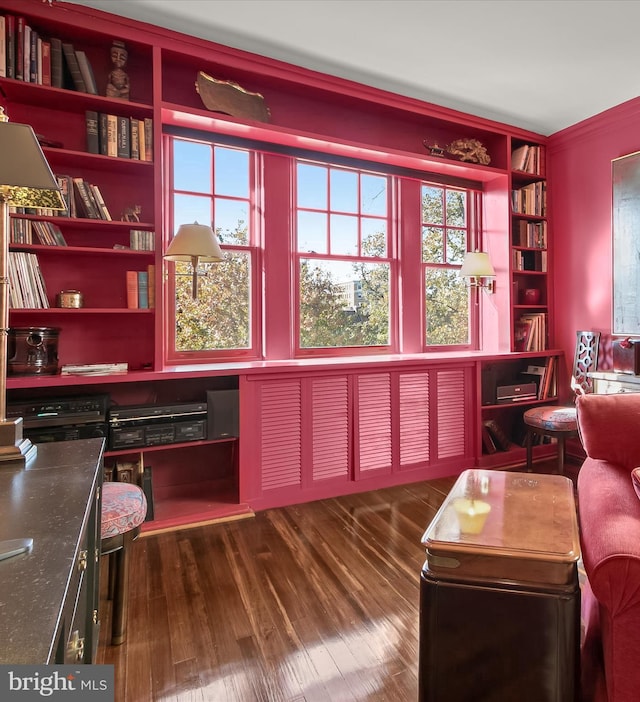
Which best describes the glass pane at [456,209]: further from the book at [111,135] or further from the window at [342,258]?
the book at [111,135]

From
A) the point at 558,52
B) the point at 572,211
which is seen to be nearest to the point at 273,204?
the point at 558,52

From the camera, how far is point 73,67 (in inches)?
94.5

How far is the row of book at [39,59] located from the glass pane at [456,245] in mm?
2971

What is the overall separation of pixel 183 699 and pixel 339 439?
5.98 feet

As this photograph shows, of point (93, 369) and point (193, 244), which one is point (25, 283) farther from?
point (193, 244)

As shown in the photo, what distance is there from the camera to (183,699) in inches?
54.2

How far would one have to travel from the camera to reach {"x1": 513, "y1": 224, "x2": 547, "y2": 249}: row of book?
394cm

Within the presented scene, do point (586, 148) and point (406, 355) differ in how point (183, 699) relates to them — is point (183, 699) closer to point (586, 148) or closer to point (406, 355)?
point (406, 355)

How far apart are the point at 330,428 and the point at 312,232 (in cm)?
155

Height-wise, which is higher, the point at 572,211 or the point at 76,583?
the point at 572,211

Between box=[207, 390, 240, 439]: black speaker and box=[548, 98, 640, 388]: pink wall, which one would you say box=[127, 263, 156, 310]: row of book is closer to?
box=[207, 390, 240, 439]: black speaker

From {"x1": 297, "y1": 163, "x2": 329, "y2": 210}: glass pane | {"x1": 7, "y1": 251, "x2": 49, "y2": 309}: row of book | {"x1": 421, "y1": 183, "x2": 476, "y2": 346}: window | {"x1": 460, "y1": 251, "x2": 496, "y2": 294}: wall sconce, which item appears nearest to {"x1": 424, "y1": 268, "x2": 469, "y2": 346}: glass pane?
{"x1": 421, "y1": 183, "x2": 476, "y2": 346}: window

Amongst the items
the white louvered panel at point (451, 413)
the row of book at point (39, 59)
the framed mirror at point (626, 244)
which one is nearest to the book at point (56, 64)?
the row of book at point (39, 59)

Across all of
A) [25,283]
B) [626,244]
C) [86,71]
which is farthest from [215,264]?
[626,244]
